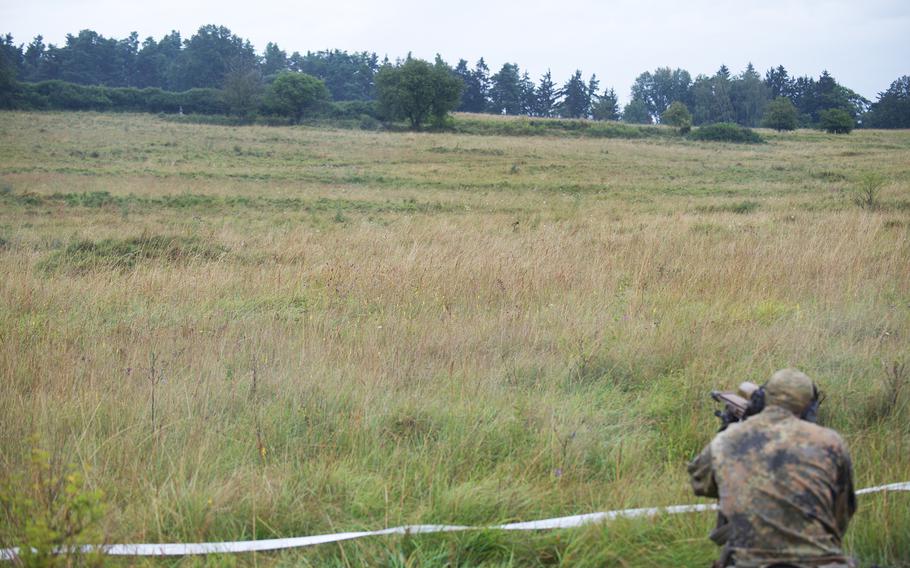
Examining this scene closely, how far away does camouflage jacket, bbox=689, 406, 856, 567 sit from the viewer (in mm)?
2279

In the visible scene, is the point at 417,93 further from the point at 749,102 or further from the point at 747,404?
the point at 747,404

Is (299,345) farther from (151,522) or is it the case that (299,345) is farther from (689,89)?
(689,89)

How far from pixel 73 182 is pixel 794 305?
843 inches

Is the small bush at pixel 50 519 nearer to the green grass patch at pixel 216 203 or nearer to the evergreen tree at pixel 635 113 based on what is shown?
the green grass patch at pixel 216 203

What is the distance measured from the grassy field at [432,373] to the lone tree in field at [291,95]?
5554 centimetres

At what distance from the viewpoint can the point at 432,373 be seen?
5094 millimetres

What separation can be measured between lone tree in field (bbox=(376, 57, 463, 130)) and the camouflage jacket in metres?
61.9

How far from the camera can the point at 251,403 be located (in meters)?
4.54

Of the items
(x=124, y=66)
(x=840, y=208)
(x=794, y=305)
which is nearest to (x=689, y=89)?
(x=124, y=66)

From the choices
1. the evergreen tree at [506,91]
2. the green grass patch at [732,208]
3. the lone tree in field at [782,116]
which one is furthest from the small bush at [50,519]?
the evergreen tree at [506,91]

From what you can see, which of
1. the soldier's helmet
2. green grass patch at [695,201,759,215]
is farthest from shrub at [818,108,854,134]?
the soldier's helmet

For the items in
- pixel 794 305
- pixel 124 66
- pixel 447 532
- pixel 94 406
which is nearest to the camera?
pixel 447 532

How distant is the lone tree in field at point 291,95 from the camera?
65000mm

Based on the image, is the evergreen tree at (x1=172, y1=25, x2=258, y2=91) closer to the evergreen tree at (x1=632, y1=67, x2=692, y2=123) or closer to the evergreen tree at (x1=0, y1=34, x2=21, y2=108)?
the evergreen tree at (x1=0, y1=34, x2=21, y2=108)
